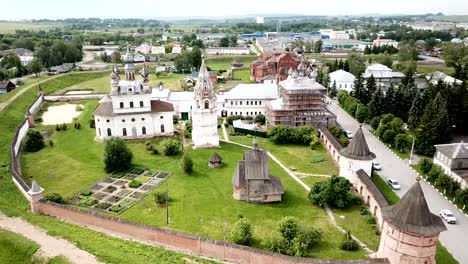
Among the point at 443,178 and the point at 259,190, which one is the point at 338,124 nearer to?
the point at 443,178

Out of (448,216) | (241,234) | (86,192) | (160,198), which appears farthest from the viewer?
(86,192)

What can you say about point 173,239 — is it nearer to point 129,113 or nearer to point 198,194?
point 198,194

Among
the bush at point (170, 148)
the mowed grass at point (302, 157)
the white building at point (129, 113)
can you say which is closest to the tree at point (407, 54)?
the mowed grass at point (302, 157)

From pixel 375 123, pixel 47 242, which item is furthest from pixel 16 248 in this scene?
pixel 375 123

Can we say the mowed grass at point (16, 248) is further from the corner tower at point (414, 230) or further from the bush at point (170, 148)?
the corner tower at point (414, 230)

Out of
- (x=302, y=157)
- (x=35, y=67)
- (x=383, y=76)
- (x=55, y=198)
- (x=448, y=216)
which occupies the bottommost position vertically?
(x=302, y=157)

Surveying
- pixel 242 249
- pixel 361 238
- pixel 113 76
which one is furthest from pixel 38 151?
pixel 361 238

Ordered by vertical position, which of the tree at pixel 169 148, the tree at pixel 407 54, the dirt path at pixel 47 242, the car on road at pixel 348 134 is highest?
the tree at pixel 407 54
